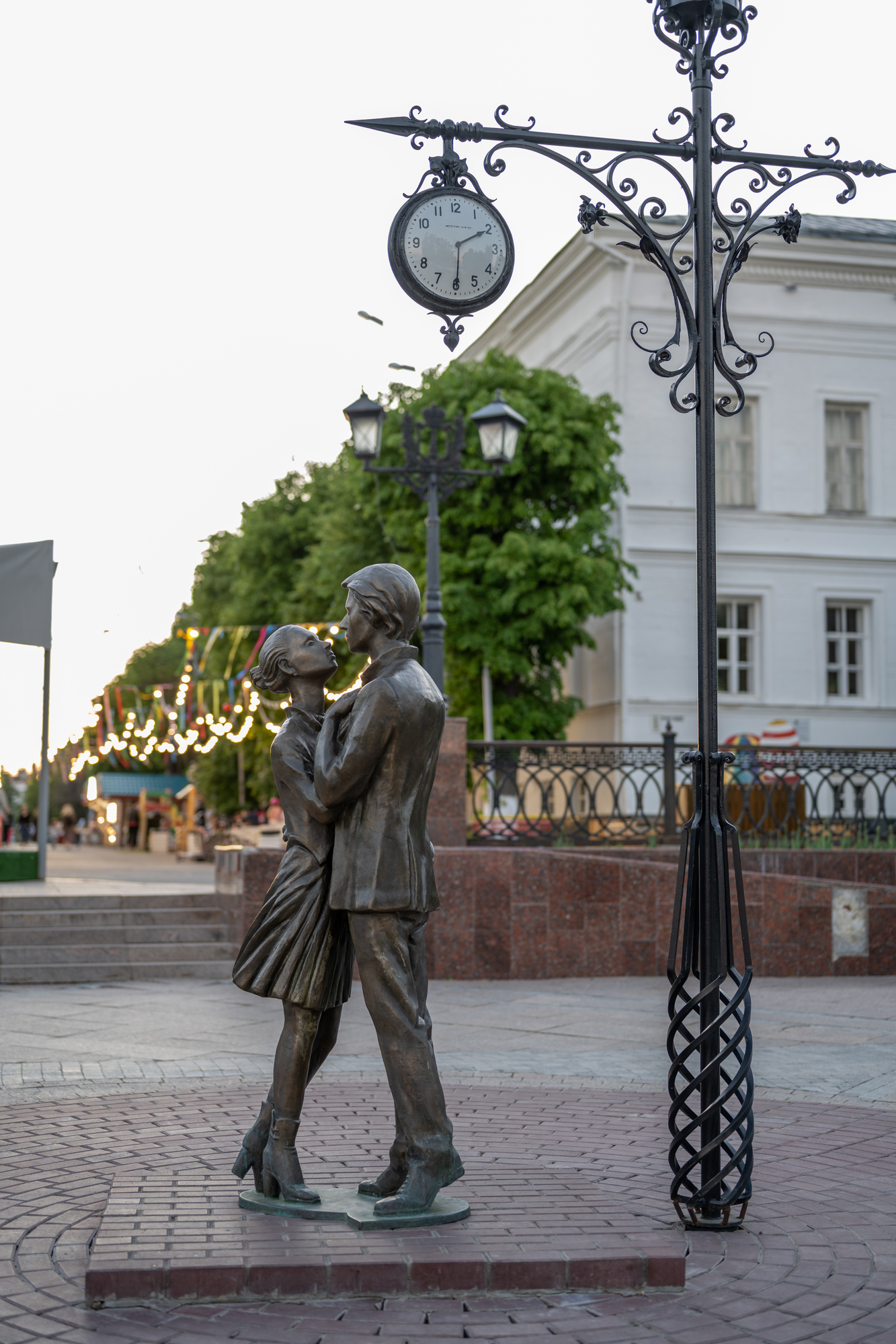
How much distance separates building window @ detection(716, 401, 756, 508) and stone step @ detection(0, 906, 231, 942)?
19.7 m

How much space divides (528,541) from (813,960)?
586 inches

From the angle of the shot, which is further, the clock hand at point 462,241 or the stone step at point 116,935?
the stone step at point 116,935

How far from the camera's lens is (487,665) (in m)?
27.9

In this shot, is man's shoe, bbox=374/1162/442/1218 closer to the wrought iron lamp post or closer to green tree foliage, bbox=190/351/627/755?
the wrought iron lamp post

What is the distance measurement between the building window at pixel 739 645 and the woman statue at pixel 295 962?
26.3m

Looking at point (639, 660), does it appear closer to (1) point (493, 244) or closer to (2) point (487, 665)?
(2) point (487, 665)

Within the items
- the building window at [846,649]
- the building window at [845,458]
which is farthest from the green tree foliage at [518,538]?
the building window at [845,458]

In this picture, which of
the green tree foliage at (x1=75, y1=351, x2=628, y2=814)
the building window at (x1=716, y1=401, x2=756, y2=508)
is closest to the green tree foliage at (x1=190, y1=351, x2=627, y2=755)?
the green tree foliage at (x1=75, y1=351, x2=628, y2=814)

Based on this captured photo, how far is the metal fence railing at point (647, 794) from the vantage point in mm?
15625

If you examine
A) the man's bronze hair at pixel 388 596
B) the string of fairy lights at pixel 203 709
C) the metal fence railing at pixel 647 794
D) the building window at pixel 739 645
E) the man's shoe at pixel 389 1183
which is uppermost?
the building window at pixel 739 645

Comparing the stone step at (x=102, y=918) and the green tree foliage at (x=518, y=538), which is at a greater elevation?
the green tree foliage at (x=518, y=538)

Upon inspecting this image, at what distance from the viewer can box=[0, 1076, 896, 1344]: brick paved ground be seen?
13.5 ft

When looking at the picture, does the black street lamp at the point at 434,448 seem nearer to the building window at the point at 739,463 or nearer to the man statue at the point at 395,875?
the man statue at the point at 395,875

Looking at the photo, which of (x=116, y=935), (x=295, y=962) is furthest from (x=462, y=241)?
(x=116, y=935)
